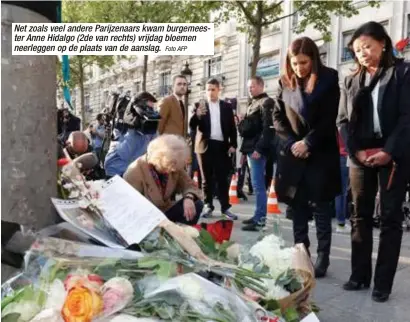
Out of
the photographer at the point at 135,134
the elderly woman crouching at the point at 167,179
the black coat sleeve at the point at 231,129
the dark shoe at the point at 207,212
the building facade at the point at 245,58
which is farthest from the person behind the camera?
the building facade at the point at 245,58

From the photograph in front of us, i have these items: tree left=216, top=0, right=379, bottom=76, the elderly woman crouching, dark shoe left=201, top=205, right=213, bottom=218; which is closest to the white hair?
the elderly woman crouching

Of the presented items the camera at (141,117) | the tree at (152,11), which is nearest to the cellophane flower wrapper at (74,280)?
the camera at (141,117)

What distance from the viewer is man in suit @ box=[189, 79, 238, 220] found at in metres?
5.86

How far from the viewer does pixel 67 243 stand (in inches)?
78.4

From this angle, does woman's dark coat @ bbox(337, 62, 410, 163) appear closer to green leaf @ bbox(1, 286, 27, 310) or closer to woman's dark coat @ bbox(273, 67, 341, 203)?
woman's dark coat @ bbox(273, 67, 341, 203)

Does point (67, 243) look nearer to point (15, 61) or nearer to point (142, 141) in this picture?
point (15, 61)

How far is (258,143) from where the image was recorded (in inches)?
210

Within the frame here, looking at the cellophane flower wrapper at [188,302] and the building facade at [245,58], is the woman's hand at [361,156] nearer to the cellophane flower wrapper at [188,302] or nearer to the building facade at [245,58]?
the cellophane flower wrapper at [188,302]

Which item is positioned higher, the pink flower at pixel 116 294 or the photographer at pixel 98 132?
the photographer at pixel 98 132

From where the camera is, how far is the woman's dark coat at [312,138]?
342cm

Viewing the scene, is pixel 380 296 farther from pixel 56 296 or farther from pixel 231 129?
pixel 231 129

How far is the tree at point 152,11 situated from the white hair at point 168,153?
9338 millimetres

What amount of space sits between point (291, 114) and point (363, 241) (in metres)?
1.01

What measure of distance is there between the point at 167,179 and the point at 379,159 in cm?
134
